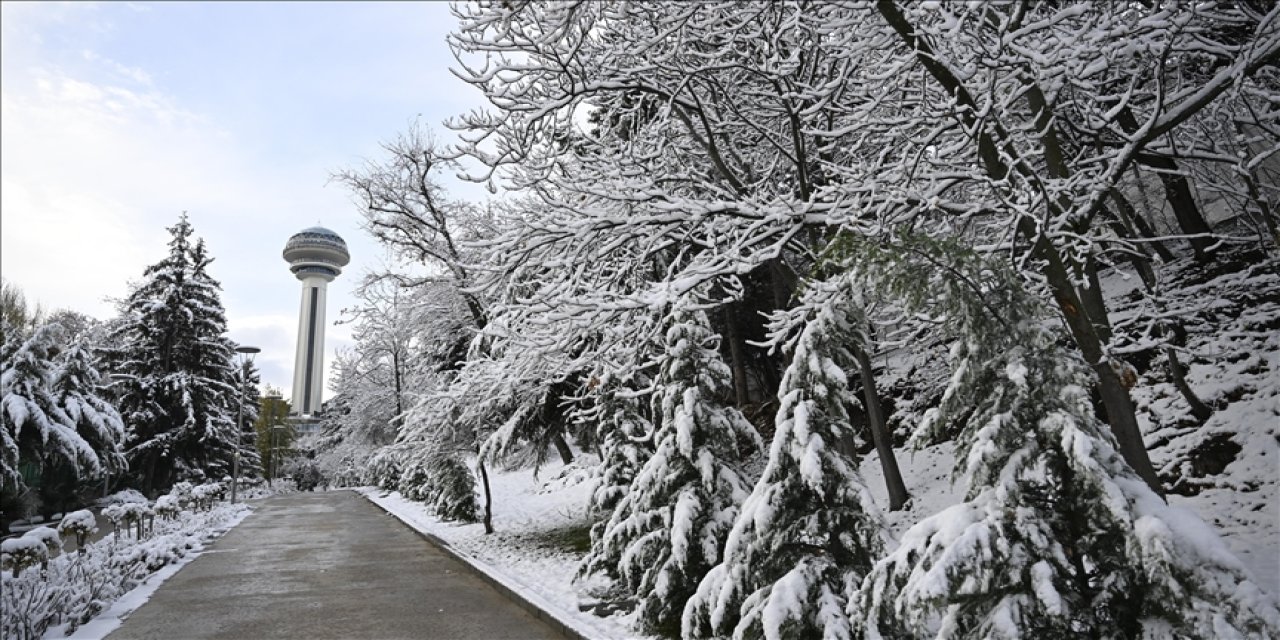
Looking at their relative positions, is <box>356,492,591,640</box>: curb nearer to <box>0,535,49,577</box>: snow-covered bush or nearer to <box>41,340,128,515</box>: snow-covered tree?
<box>0,535,49,577</box>: snow-covered bush

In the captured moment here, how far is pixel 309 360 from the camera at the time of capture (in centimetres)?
10019

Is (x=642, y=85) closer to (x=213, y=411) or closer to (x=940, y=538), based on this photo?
(x=940, y=538)

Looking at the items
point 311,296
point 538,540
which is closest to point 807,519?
point 538,540

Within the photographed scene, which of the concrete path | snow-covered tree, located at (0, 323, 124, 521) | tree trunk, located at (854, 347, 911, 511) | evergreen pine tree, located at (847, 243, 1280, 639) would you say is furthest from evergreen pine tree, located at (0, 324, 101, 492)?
tree trunk, located at (854, 347, 911, 511)

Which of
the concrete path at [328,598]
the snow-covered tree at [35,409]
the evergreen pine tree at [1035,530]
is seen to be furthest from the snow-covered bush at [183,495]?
the evergreen pine tree at [1035,530]

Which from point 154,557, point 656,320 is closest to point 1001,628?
point 656,320

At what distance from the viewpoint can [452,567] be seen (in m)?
12.1

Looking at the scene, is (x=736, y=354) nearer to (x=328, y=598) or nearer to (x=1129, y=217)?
(x=1129, y=217)

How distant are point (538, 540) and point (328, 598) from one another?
509 cm

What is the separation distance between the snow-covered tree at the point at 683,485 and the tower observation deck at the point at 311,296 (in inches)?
4048

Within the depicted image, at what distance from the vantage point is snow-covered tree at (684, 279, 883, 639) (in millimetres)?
4902

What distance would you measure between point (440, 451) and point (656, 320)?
870 cm

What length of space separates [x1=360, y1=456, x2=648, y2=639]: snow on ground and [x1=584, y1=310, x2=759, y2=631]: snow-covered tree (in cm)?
61

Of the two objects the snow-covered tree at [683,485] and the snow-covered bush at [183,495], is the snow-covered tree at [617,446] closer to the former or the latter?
the snow-covered tree at [683,485]
